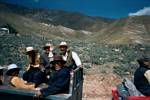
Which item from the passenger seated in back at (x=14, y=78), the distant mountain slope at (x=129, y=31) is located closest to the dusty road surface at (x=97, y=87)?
the passenger seated in back at (x=14, y=78)

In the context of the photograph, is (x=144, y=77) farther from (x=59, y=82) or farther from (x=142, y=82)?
(x=59, y=82)

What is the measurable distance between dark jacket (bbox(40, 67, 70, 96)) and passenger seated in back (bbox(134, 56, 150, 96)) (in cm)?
176

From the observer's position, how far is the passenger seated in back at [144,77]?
21.9ft

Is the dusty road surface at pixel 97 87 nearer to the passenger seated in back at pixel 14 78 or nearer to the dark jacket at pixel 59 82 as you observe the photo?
the passenger seated in back at pixel 14 78

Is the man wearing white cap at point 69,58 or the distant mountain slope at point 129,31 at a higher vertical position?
the distant mountain slope at point 129,31

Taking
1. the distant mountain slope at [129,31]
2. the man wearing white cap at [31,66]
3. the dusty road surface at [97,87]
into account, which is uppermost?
the distant mountain slope at [129,31]

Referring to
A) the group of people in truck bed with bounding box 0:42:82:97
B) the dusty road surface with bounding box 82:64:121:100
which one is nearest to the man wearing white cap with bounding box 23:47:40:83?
the group of people in truck bed with bounding box 0:42:82:97

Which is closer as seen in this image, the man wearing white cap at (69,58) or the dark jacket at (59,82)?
the dark jacket at (59,82)

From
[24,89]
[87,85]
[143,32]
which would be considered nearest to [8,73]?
[24,89]

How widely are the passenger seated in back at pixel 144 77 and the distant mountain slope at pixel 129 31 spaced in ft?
259

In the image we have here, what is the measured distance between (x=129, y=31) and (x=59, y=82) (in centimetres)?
9660

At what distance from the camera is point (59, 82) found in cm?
→ 569

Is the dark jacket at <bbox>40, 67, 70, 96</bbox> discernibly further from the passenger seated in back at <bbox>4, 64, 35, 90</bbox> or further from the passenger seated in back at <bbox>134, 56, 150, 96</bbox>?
the passenger seated in back at <bbox>134, 56, 150, 96</bbox>

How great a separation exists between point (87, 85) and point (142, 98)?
792 centimetres
